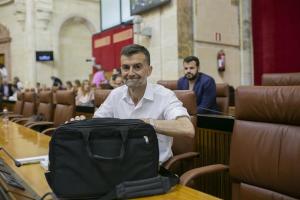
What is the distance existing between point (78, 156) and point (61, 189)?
4.5 inches

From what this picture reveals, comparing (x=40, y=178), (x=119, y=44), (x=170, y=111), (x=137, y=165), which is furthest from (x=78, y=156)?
(x=119, y=44)

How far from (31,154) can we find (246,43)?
15.1ft

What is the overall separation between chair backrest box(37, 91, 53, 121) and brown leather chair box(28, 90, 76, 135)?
29 centimetres

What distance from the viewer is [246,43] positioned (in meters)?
5.73

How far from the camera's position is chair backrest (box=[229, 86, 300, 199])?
1390mm

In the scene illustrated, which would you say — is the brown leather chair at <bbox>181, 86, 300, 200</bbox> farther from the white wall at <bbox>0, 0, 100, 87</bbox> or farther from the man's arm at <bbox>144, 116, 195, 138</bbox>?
the white wall at <bbox>0, 0, 100, 87</bbox>

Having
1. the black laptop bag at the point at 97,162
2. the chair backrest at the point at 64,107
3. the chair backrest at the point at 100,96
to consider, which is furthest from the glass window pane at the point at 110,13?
the black laptop bag at the point at 97,162

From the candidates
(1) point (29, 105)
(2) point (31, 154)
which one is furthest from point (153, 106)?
(1) point (29, 105)

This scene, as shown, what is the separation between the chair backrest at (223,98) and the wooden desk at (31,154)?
1.79m

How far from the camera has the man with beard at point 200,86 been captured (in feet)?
10.7

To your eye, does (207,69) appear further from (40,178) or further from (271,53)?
(40,178)

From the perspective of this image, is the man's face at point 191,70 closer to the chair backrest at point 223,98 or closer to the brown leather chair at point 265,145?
the chair backrest at point 223,98

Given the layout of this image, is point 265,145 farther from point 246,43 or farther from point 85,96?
point 85,96

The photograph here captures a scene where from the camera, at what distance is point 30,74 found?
11383mm
